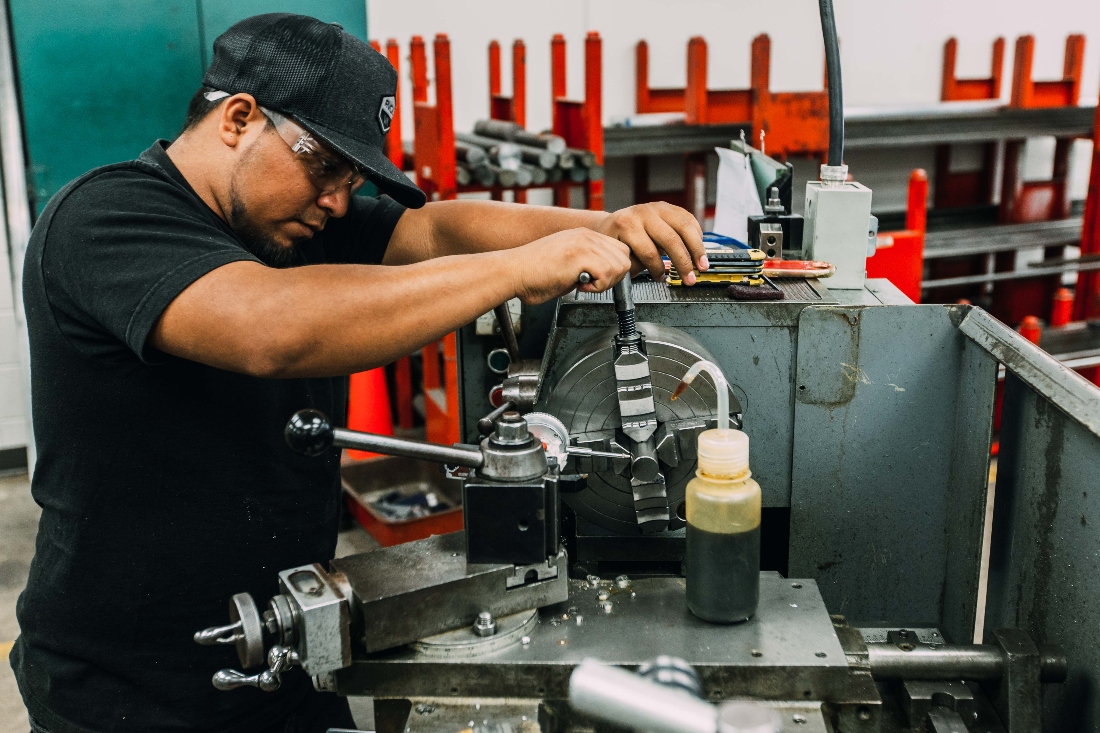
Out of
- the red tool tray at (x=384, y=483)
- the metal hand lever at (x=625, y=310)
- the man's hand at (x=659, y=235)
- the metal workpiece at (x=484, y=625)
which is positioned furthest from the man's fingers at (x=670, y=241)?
the red tool tray at (x=384, y=483)

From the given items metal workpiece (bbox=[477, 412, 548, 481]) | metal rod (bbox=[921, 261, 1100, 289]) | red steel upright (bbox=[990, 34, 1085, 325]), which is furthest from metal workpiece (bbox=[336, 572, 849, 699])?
red steel upright (bbox=[990, 34, 1085, 325])

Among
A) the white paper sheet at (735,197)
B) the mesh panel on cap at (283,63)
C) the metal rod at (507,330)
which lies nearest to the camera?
the mesh panel on cap at (283,63)

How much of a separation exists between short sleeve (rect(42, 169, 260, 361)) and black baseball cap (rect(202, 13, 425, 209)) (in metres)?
0.13

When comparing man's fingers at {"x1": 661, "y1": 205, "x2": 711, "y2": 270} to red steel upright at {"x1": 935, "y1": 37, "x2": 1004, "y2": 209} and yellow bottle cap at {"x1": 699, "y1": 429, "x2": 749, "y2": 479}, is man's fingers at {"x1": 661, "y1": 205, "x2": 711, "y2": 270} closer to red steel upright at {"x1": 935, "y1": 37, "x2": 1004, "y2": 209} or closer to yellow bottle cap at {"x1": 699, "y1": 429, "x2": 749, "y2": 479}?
yellow bottle cap at {"x1": 699, "y1": 429, "x2": 749, "y2": 479}

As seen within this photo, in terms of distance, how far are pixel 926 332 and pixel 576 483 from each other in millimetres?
490

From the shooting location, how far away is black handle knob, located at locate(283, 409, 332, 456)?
0.68m

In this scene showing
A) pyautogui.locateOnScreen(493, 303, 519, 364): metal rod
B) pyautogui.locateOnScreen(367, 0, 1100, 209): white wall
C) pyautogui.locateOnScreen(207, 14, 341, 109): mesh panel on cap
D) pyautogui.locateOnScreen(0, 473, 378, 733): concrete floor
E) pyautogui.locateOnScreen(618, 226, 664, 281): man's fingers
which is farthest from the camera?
pyautogui.locateOnScreen(367, 0, 1100, 209): white wall

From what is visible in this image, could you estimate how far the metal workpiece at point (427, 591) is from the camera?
742mm

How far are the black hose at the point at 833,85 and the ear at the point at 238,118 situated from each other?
0.70m

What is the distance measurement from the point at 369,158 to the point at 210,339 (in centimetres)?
25

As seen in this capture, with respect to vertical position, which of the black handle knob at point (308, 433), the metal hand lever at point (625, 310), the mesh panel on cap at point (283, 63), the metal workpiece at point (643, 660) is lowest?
the metal workpiece at point (643, 660)

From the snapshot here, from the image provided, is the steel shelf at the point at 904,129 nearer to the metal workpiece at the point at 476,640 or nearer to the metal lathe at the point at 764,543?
the metal lathe at the point at 764,543

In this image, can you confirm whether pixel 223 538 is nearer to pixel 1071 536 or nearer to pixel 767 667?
pixel 767 667

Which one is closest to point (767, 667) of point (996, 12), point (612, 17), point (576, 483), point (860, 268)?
point (576, 483)
